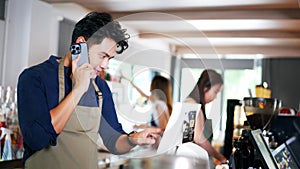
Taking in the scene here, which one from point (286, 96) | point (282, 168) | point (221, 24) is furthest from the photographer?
point (286, 96)

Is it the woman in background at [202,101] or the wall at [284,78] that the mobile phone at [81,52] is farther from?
the wall at [284,78]

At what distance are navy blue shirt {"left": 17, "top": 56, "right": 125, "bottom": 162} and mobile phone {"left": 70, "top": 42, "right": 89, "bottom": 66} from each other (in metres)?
0.06

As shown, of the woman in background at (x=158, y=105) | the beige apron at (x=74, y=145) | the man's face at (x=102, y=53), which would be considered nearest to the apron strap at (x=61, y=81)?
the beige apron at (x=74, y=145)

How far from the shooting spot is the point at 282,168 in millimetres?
1584

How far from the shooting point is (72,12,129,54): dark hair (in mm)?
1211

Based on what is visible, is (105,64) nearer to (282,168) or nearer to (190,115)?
(190,115)

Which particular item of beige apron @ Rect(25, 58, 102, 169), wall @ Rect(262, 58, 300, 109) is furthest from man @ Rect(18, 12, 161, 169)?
wall @ Rect(262, 58, 300, 109)

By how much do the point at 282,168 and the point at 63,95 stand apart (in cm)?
86

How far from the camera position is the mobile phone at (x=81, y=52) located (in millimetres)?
1223

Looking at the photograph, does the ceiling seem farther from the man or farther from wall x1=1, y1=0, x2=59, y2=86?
the man

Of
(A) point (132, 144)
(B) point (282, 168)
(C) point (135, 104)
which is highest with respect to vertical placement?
(C) point (135, 104)

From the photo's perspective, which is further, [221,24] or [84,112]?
[221,24]

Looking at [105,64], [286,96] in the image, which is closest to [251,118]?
[105,64]

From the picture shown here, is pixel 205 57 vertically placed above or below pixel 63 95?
above
